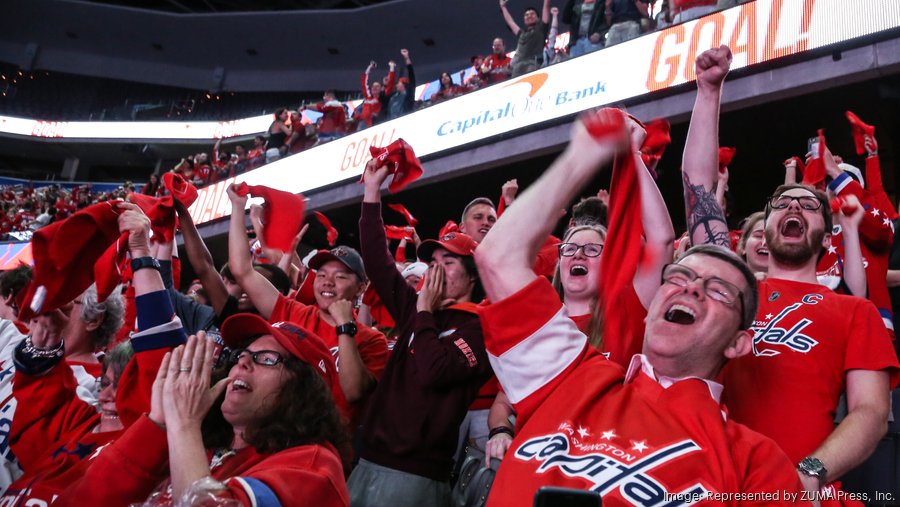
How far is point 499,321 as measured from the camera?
153 centimetres

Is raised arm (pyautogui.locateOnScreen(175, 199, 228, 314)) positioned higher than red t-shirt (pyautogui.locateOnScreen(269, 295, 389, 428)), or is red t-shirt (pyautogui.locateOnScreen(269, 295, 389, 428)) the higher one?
raised arm (pyautogui.locateOnScreen(175, 199, 228, 314))

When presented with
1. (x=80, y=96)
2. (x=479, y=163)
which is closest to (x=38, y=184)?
(x=80, y=96)

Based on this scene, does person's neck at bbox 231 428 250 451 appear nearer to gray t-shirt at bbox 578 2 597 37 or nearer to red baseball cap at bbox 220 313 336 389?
red baseball cap at bbox 220 313 336 389

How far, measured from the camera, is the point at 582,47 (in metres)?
8.11

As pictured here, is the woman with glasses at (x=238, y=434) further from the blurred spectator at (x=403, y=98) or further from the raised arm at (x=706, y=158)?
the blurred spectator at (x=403, y=98)

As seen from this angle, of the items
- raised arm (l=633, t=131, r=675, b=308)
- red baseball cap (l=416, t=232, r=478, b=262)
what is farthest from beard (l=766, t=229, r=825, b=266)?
red baseball cap (l=416, t=232, r=478, b=262)

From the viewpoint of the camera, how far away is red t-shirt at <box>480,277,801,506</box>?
4.52 feet

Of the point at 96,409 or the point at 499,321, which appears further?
the point at 96,409

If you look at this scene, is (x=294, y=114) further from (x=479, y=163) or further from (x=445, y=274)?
(x=445, y=274)

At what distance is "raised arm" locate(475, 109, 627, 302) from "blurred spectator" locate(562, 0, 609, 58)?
630cm

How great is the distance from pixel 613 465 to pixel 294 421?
3.03 feet

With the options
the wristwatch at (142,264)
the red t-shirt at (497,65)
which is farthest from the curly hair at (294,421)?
the red t-shirt at (497,65)

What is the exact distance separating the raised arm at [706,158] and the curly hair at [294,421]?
4.09ft

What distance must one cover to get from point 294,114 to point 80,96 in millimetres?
16114
